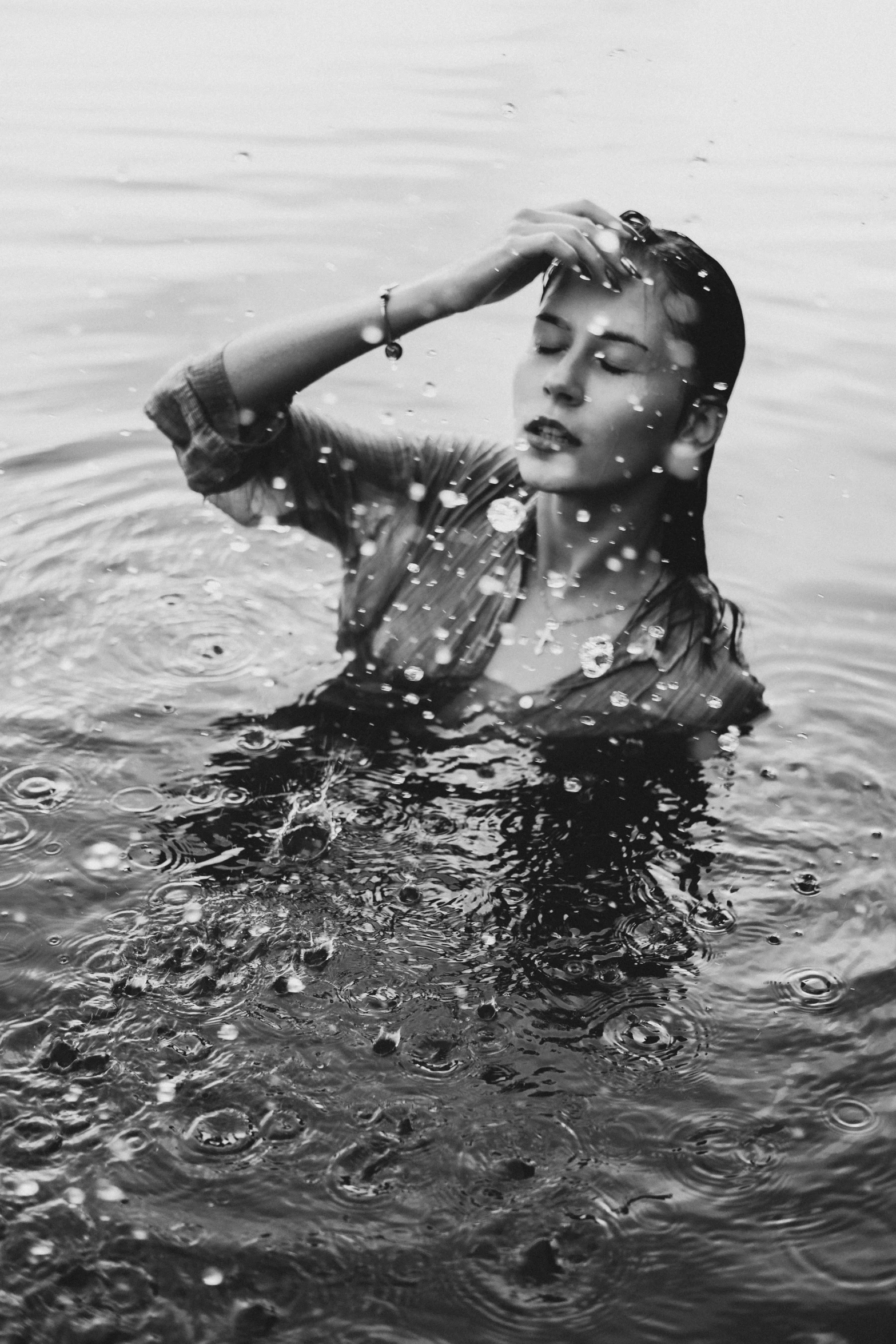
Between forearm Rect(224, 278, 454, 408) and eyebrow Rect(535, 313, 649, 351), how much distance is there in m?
0.23

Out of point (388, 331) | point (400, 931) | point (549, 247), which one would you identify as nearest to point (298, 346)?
point (388, 331)

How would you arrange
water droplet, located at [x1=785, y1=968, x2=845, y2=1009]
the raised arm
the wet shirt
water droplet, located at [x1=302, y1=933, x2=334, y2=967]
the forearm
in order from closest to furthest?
water droplet, located at [x1=302, y1=933, x2=334, y2=967], water droplet, located at [x1=785, y1=968, x2=845, y2=1009], the raised arm, the forearm, the wet shirt

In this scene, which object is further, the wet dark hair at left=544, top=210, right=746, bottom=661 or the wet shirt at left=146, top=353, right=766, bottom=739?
the wet shirt at left=146, top=353, right=766, bottom=739

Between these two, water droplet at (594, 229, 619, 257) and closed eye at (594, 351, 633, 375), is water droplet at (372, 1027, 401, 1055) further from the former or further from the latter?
water droplet at (594, 229, 619, 257)

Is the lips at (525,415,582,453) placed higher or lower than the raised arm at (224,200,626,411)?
lower

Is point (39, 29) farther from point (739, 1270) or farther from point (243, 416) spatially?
point (739, 1270)

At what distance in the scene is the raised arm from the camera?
3.29m

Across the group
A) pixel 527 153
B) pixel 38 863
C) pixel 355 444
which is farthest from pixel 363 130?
pixel 38 863

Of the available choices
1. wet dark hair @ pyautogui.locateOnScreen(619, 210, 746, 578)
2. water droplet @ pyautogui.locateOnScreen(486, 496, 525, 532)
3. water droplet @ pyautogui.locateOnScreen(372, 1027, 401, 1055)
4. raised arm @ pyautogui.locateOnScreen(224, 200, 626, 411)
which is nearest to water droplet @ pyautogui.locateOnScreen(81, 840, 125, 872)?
water droplet @ pyautogui.locateOnScreen(372, 1027, 401, 1055)

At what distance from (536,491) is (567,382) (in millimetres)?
430

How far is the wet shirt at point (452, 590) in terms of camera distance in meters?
3.84

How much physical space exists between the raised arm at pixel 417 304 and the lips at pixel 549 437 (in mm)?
308

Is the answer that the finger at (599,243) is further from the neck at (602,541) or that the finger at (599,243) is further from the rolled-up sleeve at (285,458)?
the rolled-up sleeve at (285,458)

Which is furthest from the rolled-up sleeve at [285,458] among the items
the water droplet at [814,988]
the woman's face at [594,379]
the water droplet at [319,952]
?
the water droplet at [814,988]
